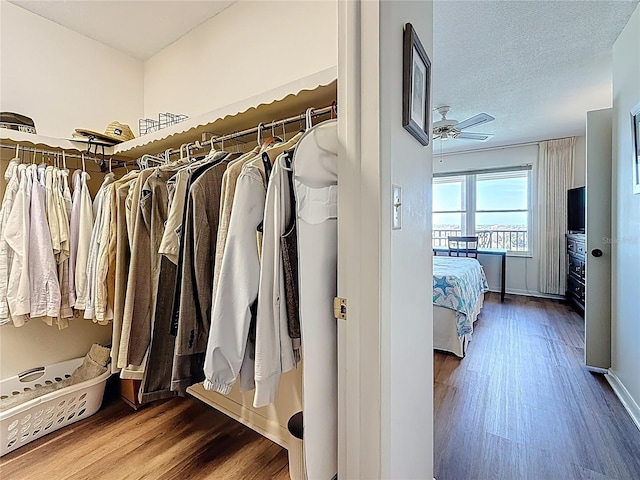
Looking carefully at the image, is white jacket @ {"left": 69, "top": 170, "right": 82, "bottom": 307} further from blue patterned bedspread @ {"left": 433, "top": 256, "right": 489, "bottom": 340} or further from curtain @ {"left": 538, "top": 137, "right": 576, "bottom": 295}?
curtain @ {"left": 538, "top": 137, "right": 576, "bottom": 295}

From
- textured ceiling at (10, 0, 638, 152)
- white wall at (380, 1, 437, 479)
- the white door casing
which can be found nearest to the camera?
white wall at (380, 1, 437, 479)

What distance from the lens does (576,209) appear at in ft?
14.7

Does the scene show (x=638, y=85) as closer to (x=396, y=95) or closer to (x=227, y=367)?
(x=396, y=95)

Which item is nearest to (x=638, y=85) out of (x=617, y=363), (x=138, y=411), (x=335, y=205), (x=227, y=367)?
(x=617, y=363)

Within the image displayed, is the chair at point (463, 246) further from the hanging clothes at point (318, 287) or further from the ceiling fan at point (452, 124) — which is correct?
the hanging clothes at point (318, 287)

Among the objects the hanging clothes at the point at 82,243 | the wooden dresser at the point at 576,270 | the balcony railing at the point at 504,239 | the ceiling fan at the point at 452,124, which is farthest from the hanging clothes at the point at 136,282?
the balcony railing at the point at 504,239

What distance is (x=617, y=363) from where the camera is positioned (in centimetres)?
229

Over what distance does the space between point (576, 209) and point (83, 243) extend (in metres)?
5.50

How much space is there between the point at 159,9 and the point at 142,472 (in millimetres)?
2487

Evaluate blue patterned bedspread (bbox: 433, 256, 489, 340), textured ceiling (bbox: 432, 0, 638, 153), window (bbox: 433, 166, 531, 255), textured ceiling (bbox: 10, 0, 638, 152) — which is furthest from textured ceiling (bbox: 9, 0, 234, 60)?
window (bbox: 433, 166, 531, 255)

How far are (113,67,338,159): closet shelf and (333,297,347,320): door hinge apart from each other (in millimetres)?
701

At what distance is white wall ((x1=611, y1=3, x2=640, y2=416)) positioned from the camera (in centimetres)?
195

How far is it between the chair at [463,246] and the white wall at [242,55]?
4.51m

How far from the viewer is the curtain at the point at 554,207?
16.2 ft
